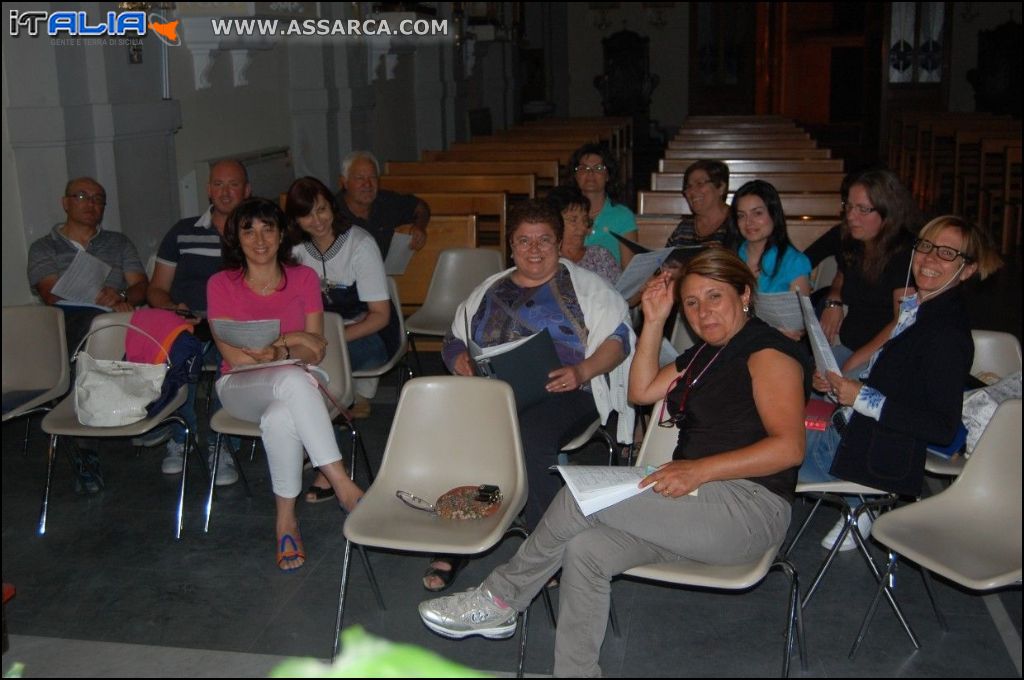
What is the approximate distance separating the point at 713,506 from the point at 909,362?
854 millimetres

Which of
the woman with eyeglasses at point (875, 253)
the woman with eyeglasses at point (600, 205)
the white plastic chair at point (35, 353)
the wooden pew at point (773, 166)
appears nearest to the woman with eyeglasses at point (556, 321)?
the woman with eyeglasses at point (875, 253)

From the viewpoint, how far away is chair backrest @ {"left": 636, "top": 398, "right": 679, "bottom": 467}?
9.95 feet

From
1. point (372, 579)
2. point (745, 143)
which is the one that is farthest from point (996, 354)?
point (745, 143)

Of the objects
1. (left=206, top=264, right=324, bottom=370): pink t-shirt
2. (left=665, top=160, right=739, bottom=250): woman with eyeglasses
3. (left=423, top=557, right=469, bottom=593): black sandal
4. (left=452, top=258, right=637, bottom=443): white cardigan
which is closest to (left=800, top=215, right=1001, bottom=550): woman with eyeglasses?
(left=452, top=258, right=637, bottom=443): white cardigan

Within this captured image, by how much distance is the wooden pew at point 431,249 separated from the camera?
5.84 meters

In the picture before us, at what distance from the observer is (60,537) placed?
384cm

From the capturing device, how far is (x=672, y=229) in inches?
227

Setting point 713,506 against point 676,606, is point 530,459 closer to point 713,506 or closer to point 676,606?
point 676,606

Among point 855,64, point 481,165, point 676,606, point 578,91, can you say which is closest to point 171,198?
point 481,165

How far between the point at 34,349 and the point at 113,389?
2.54ft

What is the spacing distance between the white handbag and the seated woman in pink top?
292 millimetres

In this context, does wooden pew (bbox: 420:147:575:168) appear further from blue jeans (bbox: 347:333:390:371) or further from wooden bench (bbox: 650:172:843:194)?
blue jeans (bbox: 347:333:390:371)

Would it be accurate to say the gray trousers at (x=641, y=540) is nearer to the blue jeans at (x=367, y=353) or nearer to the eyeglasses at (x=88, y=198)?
the blue jeans at (x=367, y=353)

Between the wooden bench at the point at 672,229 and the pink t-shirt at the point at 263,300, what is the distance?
7.42 ft
